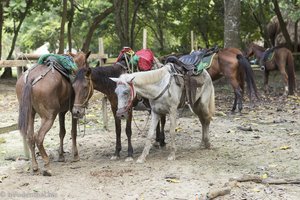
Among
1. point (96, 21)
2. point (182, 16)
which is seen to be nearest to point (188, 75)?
point (96, 21)

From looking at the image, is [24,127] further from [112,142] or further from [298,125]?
[298,125]

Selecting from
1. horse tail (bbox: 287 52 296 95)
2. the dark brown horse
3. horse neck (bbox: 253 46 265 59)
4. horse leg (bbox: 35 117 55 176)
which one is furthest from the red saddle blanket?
horse neck (bbox: 253 46 265 59)

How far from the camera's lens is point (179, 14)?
77.5ft

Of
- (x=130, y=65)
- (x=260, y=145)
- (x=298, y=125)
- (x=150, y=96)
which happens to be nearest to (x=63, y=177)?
(x=150, y=96)

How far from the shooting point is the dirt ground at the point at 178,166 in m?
5.11

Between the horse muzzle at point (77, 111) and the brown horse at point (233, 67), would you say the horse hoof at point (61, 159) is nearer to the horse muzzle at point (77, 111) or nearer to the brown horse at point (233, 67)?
the horse muzzle at point (77, 111)

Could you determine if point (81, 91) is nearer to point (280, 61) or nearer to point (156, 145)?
point (156, 145)

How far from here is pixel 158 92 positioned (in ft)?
20.9

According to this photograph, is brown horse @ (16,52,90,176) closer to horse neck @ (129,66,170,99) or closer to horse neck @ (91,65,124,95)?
horse neck @ (91,65,124,95)

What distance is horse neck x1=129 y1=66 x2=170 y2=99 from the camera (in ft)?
20.2

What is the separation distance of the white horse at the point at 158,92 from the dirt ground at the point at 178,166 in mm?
617

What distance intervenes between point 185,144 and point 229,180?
2.46 metres

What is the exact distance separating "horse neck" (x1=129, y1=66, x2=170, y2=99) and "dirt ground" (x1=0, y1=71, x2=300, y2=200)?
1062mm

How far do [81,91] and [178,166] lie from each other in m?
1.74
